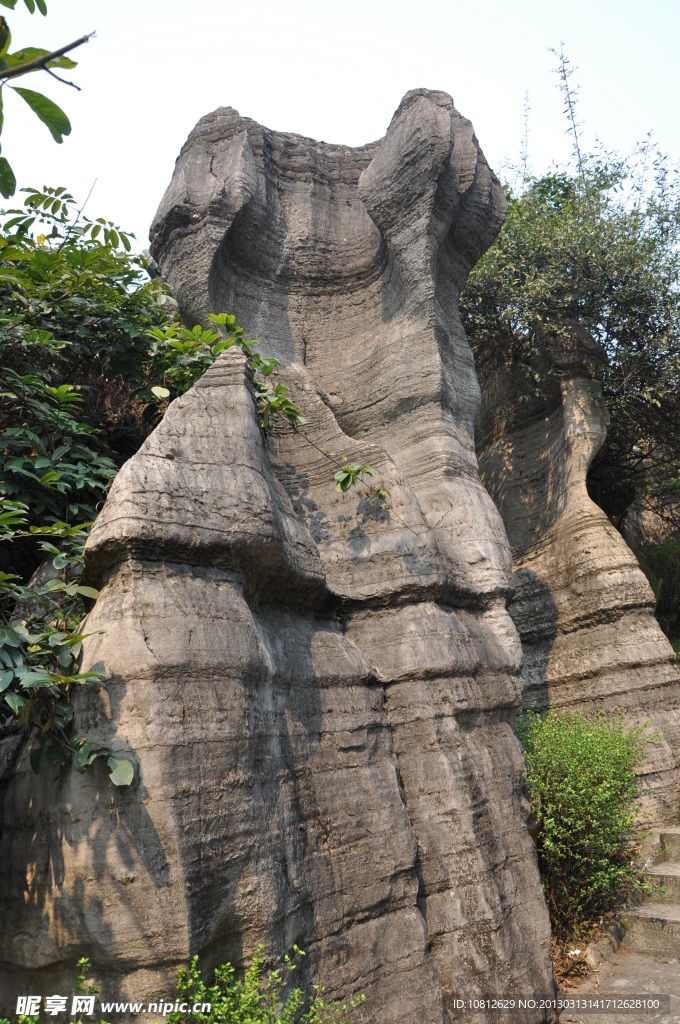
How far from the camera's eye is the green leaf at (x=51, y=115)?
206cm

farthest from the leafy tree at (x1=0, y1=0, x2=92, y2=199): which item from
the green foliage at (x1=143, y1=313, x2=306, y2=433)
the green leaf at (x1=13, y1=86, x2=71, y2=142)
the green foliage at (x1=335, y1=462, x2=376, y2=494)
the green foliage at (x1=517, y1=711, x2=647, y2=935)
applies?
the green foliage at (x1=517, y1=711, x2=647, y2=935)

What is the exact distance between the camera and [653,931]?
6.01 meters

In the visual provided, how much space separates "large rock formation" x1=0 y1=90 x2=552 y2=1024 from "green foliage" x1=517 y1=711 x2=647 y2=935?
580mm

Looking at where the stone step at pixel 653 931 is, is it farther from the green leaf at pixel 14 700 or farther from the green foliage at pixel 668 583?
the green foliage at pixel 668 583

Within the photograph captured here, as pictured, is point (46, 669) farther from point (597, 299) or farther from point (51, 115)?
point (597, 299)

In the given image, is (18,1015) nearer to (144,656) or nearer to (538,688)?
(144,656)

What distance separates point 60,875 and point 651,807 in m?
5.86

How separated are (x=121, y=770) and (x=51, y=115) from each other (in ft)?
8.11

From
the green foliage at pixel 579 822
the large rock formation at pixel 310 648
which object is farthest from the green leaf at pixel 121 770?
the green foliage at pixel 579 822

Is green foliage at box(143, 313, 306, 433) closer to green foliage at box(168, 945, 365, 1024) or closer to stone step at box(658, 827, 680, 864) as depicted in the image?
green foliage at box(168, 945, 365, 1024)

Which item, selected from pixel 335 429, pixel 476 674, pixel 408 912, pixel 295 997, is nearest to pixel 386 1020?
pixel 408 912

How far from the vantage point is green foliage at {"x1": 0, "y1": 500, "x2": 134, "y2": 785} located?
338cm

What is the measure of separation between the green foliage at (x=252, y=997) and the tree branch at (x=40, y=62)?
126 inches

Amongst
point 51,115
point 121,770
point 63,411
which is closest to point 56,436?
point 63,411
